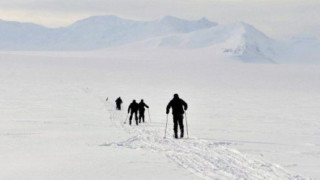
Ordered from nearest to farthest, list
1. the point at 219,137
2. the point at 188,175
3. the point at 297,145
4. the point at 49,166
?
the point at 188,175, the point at 49,166, the point at 297,145, the point at 219,137

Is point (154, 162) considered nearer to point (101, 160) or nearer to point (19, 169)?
point (101, 160)

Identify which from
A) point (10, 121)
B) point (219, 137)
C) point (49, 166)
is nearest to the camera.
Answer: point (49, 166)

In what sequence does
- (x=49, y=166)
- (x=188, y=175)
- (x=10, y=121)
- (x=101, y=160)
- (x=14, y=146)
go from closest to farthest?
(x=188, y=175)
(x=49, y=166)
(x=101, y=160)
(x=14, y=146)
(x=10, y=121)

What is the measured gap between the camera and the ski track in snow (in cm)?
821

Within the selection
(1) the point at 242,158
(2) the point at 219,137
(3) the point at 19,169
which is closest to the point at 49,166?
(3) the point at 19,169

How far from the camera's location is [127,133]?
1416cm

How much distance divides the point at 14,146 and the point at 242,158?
5.05 meters

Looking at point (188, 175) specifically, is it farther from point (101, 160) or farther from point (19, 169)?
point (19, 169)

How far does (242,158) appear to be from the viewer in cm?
980

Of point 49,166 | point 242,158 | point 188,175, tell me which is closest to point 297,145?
point 242,158

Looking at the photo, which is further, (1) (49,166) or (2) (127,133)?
(2) (127,133)

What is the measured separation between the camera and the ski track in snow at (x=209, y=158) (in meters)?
8.21

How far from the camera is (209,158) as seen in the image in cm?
962

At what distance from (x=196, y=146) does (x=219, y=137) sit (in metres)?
2.74
